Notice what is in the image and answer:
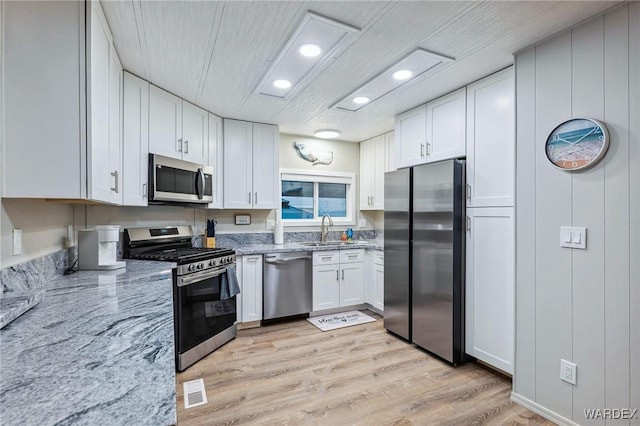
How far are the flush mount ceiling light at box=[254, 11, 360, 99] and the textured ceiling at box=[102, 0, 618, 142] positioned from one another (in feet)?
0.15

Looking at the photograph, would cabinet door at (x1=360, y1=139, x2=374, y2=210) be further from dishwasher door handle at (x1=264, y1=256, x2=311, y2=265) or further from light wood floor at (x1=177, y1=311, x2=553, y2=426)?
light wood floor at (x1=177, y1=311, x2=553, y2=426)

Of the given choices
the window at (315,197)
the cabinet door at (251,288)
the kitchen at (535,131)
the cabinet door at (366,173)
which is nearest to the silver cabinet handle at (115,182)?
the kitchen at (535,131)

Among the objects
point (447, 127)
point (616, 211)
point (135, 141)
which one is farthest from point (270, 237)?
point (616, 211)

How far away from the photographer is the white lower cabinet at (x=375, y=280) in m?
3.76

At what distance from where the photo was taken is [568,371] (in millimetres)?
1850

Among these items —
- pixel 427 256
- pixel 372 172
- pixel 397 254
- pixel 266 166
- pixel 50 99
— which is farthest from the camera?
pixel 372 172

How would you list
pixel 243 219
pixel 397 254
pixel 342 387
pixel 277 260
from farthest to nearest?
pixel 243 219
pixel 277 260
pixel 397 254
pixel 342 387

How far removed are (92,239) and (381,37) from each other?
2248 mm

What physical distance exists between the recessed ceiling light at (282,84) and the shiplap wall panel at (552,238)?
67.7 inches

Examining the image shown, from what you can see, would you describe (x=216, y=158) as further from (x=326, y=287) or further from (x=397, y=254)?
(x=397, y=254)

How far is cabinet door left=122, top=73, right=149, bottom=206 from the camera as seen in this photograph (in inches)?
96.6

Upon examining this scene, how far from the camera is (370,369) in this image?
2562 mm

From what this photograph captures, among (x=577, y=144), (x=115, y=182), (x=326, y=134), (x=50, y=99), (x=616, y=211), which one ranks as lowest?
(x=616, y=211)

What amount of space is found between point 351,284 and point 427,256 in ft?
4.52
